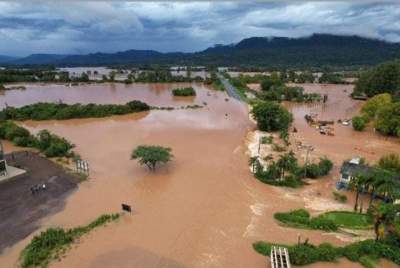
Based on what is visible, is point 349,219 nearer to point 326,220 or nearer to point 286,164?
point 326,220

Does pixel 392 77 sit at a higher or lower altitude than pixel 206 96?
higher

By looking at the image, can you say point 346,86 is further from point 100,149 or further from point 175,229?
point 175,229

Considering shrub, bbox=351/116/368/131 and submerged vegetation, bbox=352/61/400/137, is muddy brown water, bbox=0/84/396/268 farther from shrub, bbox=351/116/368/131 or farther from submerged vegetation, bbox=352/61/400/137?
submerged vegetation, bbox=352/61/400/137

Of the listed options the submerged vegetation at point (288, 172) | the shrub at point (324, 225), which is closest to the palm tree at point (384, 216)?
the shrub at point (324, 225)

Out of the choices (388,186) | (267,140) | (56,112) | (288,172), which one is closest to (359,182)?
(388,186)

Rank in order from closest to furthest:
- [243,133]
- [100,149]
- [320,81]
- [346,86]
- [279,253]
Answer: [279,253]
[100,149]
[243,133]
[346,86]
[320,81]

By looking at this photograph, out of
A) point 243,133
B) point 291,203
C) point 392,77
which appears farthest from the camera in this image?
point 392,77

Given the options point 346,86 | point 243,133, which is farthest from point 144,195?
point 346,86
